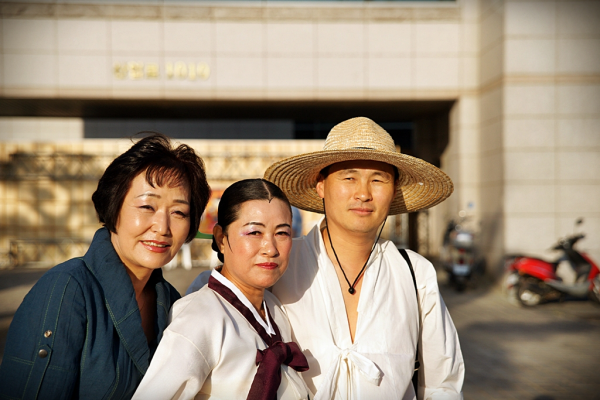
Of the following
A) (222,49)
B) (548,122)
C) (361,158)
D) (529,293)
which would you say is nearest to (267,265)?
(361,158)

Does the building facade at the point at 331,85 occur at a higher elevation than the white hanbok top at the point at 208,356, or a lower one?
higher

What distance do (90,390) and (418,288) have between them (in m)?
1.50

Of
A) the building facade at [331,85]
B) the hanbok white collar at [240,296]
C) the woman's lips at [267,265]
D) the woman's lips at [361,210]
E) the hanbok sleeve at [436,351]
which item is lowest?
the hanbok sleeve at [436,351]

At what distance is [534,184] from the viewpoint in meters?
9.34

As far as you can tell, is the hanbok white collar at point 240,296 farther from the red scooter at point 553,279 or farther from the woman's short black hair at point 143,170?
the red scooter at point 553,279

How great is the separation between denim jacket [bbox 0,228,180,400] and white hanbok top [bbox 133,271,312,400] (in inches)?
7.7

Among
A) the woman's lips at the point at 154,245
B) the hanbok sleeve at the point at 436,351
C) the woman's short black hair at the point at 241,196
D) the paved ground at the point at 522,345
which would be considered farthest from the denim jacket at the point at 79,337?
the paved ground at the point at 522,345

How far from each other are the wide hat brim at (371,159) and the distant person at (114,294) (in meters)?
0.58

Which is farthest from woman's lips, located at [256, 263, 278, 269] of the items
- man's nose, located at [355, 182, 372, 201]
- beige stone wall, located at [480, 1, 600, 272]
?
beige stone wall, located at [480, 1, 600, 272]

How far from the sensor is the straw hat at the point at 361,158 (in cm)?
226

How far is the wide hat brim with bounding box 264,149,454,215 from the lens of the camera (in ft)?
7.45

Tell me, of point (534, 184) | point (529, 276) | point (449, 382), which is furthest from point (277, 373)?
point (534, 184)

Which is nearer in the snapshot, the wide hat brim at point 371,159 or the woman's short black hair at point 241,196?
the woman's short black hair at point 241,196

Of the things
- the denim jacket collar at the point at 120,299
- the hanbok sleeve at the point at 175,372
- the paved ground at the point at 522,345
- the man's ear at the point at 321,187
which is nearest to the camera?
the hanbok sleeve at the point at 175,372
